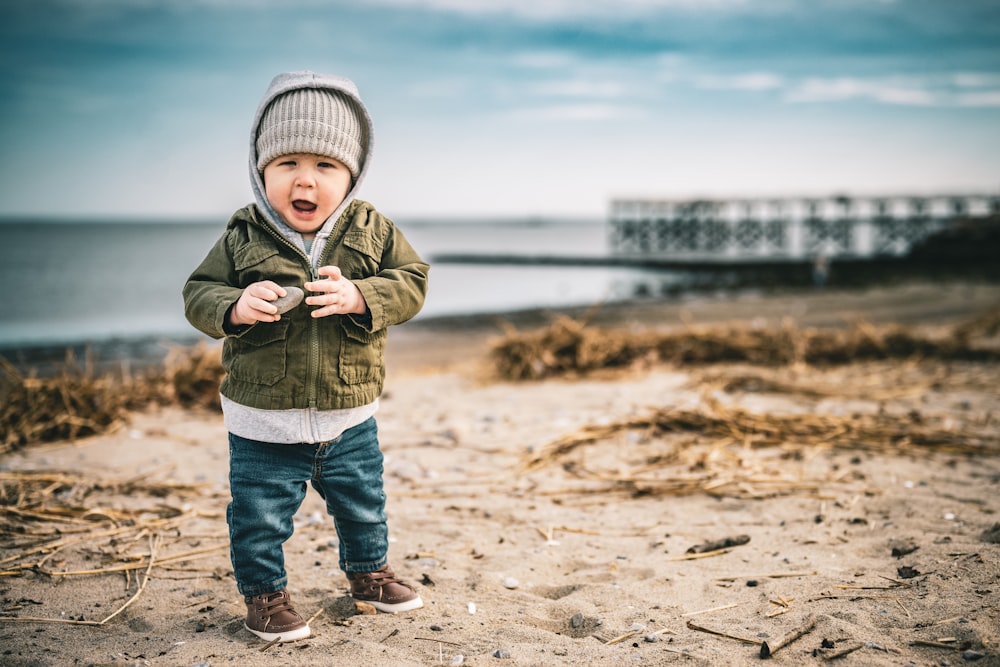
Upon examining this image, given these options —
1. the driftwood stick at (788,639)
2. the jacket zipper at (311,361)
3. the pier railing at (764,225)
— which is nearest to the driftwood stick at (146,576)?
the jacket zipper at (311,361)

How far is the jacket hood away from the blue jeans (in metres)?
0.62

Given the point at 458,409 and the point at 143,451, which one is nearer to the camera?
the point at 143,451

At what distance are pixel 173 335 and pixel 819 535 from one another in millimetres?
13684

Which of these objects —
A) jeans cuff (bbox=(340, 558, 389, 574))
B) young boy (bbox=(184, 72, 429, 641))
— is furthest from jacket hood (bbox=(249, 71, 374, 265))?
jeans cuff (bbox=(340, 558, 389, 574))

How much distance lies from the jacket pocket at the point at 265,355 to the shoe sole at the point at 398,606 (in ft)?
2.84

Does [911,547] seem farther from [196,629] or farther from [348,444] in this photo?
[196,629]

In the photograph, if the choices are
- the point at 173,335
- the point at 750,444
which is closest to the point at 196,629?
the point at 750,444

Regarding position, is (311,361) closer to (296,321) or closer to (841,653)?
(296,321)

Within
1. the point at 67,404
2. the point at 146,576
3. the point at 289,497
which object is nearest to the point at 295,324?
the point at 289,497

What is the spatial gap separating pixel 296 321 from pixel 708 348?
5.28 meters

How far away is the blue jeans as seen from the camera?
2.32 metres

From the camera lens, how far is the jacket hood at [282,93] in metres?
2.33

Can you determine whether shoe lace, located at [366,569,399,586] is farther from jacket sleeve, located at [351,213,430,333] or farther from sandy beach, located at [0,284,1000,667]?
jacket sleeve, located at [351,213,430,333]

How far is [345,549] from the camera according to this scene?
8.45 ft
